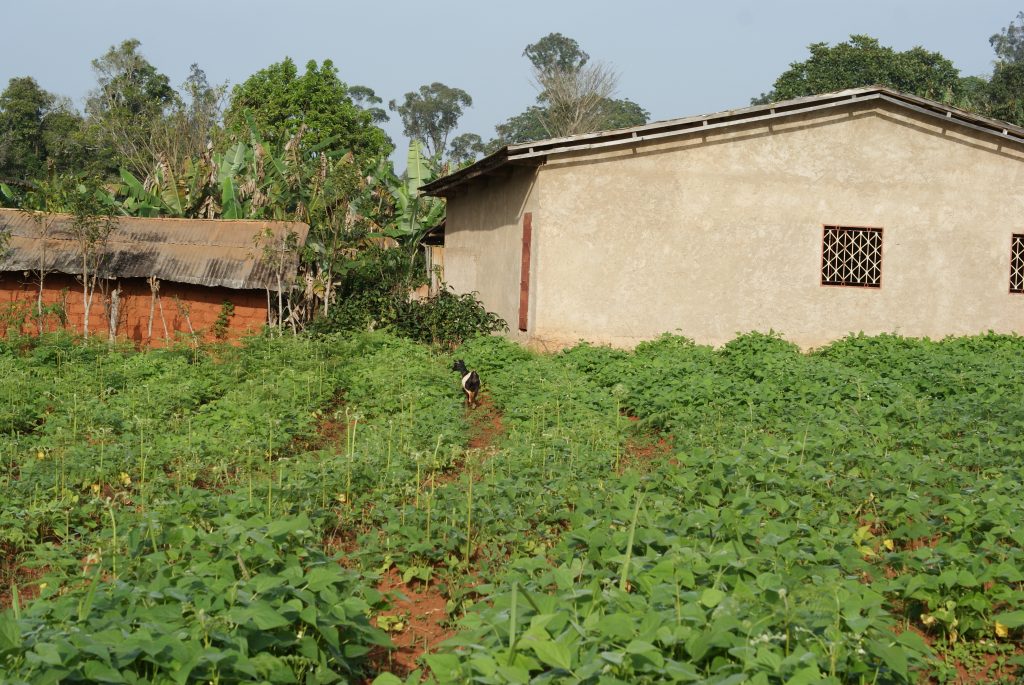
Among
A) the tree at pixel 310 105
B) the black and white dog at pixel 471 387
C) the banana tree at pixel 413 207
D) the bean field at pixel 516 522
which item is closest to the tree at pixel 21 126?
the tree at pixel 310 105

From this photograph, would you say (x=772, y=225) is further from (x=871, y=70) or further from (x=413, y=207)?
(x=871, y=70)

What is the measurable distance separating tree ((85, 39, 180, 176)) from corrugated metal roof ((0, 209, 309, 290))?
24.0 metres

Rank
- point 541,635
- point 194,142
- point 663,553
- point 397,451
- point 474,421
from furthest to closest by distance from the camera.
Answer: point 194,142 → point 474,421 → point 397,451 → point 663,553 → point 541,635

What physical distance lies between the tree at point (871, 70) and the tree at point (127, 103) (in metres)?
28.2

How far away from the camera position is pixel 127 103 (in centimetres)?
4625

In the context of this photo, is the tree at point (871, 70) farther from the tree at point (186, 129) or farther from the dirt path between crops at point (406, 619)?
the dirt path between crops at point (406, 619)

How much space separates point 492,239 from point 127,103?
34528mm

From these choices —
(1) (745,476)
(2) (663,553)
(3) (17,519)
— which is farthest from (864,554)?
(3) (17,519)

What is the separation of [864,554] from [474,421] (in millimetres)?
5767

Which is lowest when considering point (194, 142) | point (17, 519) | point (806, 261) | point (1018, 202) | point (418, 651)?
point (418, 651)

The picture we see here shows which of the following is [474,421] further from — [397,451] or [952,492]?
[952,492]

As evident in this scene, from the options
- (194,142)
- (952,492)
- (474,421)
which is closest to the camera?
(952,492)

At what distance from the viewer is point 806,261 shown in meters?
15.7

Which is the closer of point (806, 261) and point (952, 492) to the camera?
point (952, 492)
